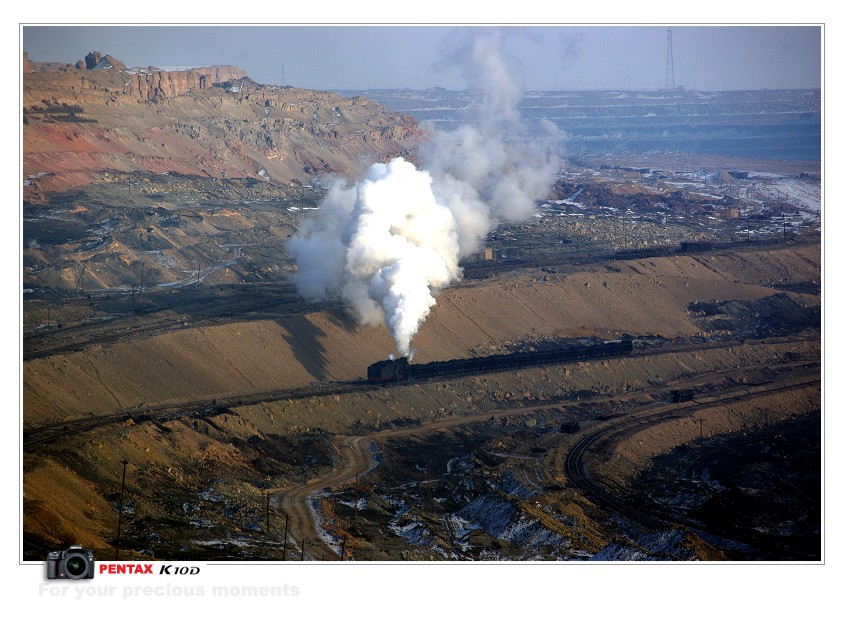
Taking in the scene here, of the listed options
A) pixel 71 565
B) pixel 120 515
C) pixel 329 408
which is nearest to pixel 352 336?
pixel 329 408

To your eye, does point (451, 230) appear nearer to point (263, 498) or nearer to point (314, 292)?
point (314, 292)

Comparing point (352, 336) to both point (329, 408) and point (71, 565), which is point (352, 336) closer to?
point (329, 408)

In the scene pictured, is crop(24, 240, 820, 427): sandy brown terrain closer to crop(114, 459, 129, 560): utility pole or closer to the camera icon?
crop(114, 459, 129, 560): utility pole

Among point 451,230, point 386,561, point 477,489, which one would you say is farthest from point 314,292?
point 386,561

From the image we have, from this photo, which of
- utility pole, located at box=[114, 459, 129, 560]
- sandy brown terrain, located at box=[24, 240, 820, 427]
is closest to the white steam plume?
sandy brown terrain, located at box=[24, 240, 820, 427]

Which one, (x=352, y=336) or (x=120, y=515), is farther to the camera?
(x=352, y=336)

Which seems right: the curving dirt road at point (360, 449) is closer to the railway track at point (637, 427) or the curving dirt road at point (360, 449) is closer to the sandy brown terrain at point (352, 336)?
the railway track at point (637, 427)
